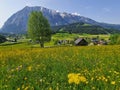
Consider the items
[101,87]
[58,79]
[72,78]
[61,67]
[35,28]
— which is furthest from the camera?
[35,28]

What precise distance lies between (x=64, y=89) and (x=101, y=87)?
105 cm

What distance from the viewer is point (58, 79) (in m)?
8.25

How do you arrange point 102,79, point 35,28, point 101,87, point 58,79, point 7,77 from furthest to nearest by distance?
point 35,28, point 7,77, point 58,79, point 102,79, point 101,87

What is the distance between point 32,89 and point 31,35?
78114mm

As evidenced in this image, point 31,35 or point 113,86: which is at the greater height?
point 113,86

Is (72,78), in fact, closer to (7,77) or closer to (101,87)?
(101,87)

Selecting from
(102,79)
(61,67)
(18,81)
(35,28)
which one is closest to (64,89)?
(102,79)

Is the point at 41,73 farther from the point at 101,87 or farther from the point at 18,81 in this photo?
the point at 101,87

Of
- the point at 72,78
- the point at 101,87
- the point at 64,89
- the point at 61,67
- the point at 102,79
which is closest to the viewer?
the point at 72,78

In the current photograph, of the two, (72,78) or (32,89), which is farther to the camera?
(32,89)

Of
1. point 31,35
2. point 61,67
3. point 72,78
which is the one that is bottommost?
point 31,35

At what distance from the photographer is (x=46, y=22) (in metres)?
83.9

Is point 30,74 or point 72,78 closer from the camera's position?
point 72,78

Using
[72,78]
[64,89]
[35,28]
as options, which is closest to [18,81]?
[64,89]
